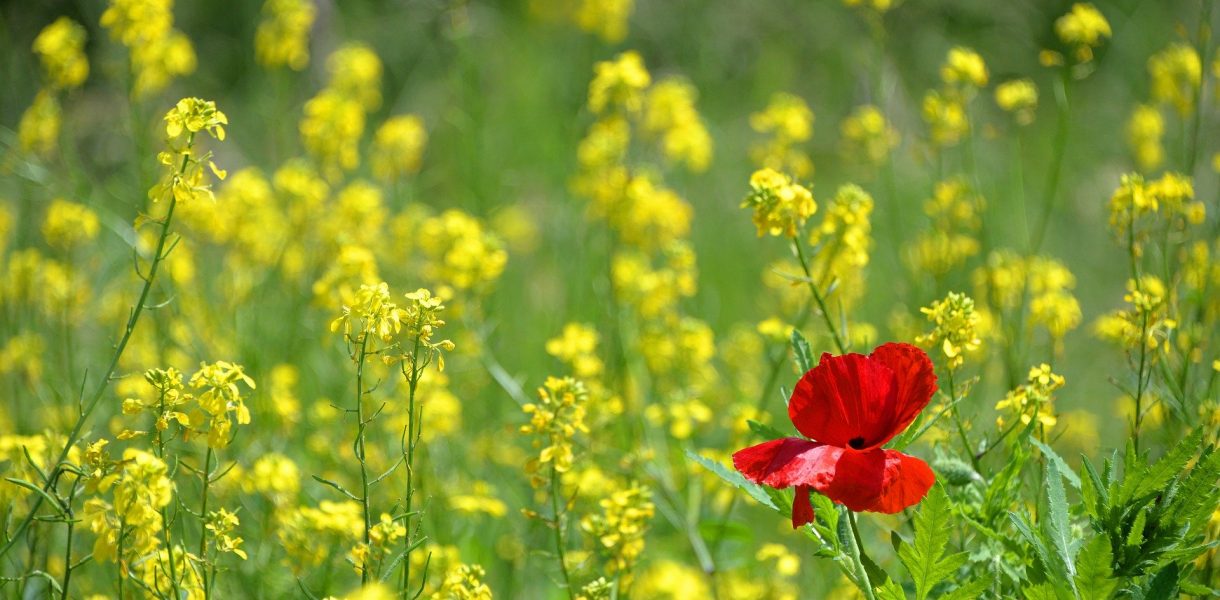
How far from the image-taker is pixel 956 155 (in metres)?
5.80

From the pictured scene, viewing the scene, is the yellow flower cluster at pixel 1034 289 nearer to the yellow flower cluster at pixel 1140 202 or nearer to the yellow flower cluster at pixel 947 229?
the yellow flower cluster at pixel 947 229

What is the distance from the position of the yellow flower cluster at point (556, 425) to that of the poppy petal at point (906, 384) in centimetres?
55

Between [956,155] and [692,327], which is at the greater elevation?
[956,155]

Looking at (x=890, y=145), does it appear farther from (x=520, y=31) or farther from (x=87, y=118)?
(x=87, y=118)

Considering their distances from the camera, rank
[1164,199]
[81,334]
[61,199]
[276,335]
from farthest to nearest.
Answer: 1. [81,334]
2. [276,335]
3. [61,199]
4. [1164,199]

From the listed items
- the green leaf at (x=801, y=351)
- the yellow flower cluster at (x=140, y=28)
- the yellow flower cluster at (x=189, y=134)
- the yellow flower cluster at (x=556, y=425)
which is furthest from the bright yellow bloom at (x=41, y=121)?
the green leaf at (x=801, y=351)

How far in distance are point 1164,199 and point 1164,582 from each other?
1.02 meters

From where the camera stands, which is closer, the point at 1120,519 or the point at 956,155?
the point at 1120,519

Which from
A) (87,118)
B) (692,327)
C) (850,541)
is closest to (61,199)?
(692,327)

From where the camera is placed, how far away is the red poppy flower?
50.0 inches

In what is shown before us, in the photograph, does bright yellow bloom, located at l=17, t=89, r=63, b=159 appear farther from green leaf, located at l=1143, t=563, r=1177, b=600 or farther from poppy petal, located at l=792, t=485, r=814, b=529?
green leaf, located at l=1143, t=563, r=1177, b=600

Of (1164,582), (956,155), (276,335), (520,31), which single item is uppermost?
(520,31)

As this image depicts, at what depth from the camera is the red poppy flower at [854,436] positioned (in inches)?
50.0

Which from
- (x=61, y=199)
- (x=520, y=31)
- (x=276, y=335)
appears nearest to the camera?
(x=61, y=199)
